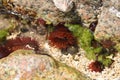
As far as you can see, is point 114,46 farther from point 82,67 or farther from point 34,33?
point 34,33

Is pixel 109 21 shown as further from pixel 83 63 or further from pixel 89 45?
pixel 83 63

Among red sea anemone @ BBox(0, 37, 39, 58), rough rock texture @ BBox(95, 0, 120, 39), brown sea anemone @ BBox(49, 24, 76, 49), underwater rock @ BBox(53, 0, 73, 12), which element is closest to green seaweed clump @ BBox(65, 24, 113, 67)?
brown sea anemone @ BBox(49, 24, 76, 49)

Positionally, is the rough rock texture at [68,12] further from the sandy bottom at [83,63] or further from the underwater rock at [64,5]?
the sandy bottom at [83,63]

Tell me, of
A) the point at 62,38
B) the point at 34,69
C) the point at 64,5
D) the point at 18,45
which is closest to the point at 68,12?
the point at 64,5

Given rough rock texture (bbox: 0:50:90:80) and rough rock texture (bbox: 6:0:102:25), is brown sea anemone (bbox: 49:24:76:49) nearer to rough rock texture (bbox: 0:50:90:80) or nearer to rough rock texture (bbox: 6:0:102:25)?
rough rock texture (bbox: 6:0:102:25)

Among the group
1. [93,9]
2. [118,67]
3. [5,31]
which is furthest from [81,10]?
→ [5,31]
